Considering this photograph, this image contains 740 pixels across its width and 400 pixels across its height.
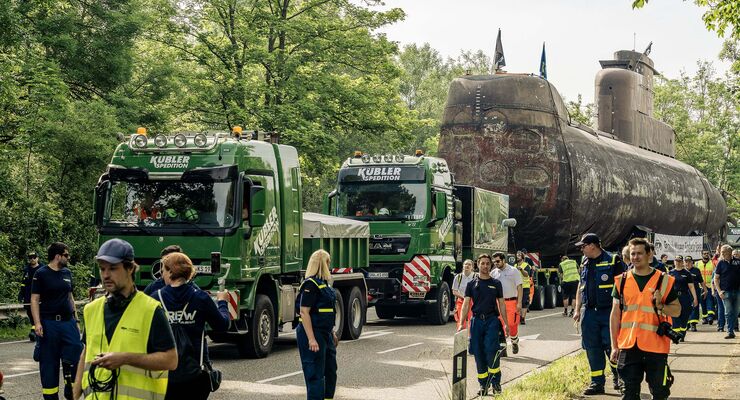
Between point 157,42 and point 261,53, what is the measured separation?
11.7 ft

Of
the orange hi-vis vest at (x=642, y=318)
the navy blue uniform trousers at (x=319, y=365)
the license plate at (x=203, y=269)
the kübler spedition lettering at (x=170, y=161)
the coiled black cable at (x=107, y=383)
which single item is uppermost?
the kübler spedition lettering at (x=170, y=161)

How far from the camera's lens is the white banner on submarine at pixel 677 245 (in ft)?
121

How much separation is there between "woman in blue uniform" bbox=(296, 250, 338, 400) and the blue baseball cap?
499 cm

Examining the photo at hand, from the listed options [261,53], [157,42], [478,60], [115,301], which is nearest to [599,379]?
[115,301]

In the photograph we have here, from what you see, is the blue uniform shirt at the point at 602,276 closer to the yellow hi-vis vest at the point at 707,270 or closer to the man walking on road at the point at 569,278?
the man walking on road at the point at 569,278

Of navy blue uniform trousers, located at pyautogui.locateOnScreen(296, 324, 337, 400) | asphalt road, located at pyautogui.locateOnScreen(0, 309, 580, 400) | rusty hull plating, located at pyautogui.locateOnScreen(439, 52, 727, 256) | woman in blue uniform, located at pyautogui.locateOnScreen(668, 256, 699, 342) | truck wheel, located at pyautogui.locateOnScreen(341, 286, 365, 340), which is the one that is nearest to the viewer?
navy blue uniform trousers, located at pyautogui.locateOnScreen(296, 324, 337, 400)

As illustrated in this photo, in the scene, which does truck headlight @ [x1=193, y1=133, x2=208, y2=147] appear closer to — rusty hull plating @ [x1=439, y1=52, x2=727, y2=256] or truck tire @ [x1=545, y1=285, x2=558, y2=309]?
rusty hull plating @ [x1=439, y1=52, x2=727, y2=256]

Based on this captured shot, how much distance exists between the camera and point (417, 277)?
2316 cm

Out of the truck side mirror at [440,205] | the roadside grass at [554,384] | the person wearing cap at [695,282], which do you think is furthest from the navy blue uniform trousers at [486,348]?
the person wearing cap at [695,282]

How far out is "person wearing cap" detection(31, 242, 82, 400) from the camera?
10836 millimetres

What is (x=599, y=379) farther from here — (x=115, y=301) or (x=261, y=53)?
(x=261, y=53)

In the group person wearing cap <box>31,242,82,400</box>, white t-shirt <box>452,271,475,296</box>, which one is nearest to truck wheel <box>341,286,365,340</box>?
white t-shirt <box>452,271,475,296</box>

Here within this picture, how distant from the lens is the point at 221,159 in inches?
637

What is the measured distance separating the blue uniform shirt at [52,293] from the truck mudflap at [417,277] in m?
12.6
